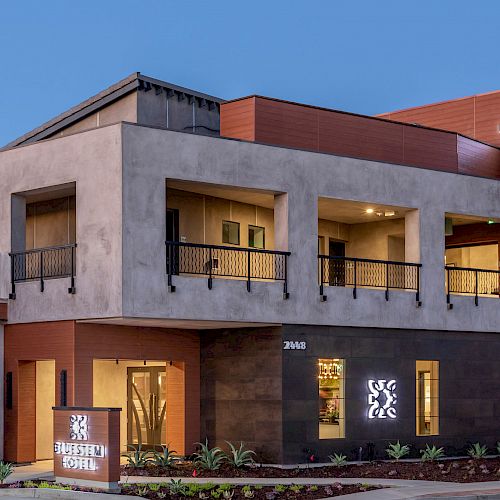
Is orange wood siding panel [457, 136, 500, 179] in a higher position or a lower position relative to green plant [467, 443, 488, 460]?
higher

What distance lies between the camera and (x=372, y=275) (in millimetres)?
29547

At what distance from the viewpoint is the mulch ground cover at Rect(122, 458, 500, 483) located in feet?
73.7

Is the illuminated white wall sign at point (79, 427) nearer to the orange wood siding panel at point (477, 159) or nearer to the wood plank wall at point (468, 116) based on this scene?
the orange wood siding panel at point (477, 159)

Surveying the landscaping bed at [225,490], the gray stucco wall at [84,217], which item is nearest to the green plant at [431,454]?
the landscaping bed at [225,490]

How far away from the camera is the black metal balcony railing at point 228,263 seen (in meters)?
24.5

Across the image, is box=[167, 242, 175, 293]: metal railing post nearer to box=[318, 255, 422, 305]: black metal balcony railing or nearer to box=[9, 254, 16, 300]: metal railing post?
box=[9, 254, 16, 300]: metal railing post

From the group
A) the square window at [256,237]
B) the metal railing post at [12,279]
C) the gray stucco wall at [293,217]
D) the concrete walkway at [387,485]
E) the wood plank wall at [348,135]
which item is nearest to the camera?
the concrete walkway at [387,485]

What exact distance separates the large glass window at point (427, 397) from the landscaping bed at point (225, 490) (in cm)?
750

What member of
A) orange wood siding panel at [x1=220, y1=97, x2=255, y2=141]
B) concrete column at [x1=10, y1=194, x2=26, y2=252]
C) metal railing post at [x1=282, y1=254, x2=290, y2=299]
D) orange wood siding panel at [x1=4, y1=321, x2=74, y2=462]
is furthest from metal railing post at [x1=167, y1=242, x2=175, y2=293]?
concrete column at [x1=10, y1=194, x2=26, y2=252]

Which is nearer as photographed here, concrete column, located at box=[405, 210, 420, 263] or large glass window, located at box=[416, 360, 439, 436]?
large glass window, located at box=[416, 360, 439, 436]

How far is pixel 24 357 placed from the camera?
2552 centimetres

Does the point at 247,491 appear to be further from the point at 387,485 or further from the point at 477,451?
the point at 477,451

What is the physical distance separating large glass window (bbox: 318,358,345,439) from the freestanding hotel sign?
7.67 metres

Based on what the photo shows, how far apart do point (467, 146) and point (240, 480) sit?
13.8 m
